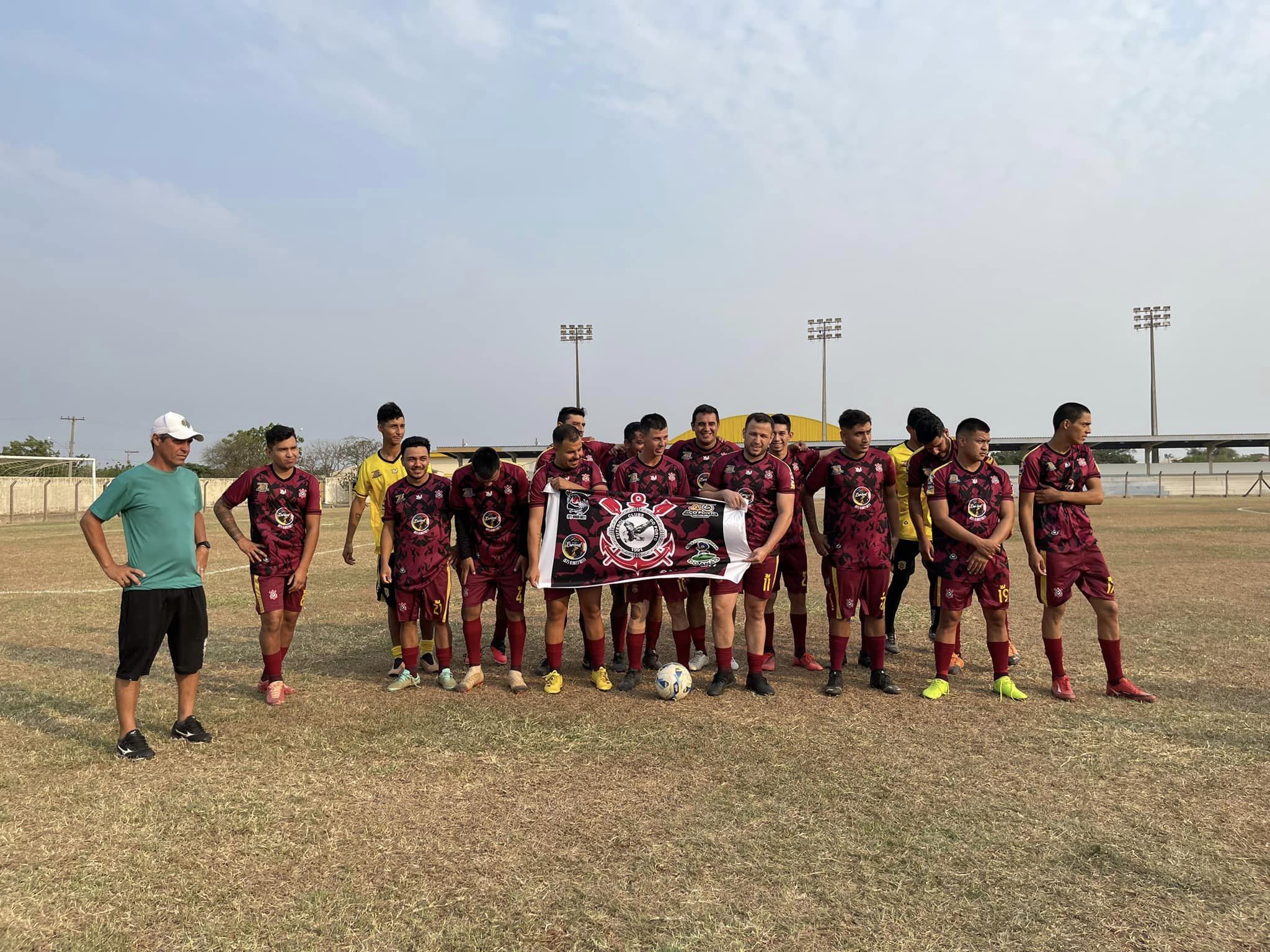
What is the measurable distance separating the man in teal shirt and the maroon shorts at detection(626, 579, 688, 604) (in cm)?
326

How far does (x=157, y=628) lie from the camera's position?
16.1ft

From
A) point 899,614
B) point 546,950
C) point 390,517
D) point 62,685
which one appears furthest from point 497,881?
point 899,614

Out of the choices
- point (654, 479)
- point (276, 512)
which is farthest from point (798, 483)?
point (276, 512)

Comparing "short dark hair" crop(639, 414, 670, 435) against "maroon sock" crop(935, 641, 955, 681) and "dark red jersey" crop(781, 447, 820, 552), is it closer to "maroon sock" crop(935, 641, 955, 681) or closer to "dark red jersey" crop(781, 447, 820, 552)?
"dark red jersey" crop(781, 447, 820, 552)

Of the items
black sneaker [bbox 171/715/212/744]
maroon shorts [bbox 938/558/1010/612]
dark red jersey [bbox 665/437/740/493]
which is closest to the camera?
black sneaker [bbox 171/715/212/744]

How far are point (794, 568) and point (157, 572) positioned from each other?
493 cm

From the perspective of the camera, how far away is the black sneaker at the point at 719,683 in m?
6.14

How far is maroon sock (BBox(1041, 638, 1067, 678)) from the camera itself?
6.08m

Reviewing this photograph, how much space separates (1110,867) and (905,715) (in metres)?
2.23

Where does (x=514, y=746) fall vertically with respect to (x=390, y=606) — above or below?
below

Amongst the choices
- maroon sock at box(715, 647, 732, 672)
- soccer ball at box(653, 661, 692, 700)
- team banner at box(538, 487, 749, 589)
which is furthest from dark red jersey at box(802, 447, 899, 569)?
soccer ball at box(653, 661, 692, 700)

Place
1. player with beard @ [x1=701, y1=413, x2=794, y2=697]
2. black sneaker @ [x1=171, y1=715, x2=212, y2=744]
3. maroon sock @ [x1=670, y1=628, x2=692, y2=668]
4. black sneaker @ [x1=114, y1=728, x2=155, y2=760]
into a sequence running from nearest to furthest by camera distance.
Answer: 1. black sneaker @ [x1=114, y1=728, x2=155, y2=760]
2. black sneaker @ [x1=171, y1=715, x2=212, y2=744]
3. player with beard @ [x1=701, y1=413, x2=794, y2=697]
4. maroon sock @ [x1=670, y1=628, x2=692, y2=668]

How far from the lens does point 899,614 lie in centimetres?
962

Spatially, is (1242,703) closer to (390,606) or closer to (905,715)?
(905,715)
